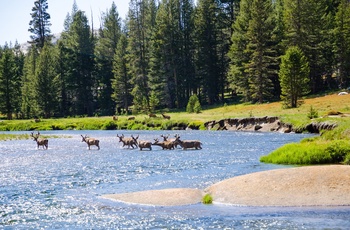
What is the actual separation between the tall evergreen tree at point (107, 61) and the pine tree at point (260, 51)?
40.0m

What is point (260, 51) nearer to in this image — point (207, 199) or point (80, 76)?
point (80, 76)

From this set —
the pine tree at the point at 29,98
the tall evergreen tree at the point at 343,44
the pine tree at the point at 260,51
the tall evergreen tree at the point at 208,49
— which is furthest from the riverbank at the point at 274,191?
the pine tree at the point at 29,98

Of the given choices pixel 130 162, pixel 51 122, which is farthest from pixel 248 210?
pixel 51 122

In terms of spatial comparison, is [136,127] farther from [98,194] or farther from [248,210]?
[248,210]

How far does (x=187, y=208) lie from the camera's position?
56.4 feet

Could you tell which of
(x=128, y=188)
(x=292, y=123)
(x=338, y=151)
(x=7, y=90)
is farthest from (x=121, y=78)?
(x=128, y=188)

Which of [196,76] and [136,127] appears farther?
[196,76]

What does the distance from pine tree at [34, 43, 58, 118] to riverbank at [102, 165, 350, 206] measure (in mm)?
83932

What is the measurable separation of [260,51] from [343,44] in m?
14.9

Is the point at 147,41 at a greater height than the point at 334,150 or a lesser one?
greater

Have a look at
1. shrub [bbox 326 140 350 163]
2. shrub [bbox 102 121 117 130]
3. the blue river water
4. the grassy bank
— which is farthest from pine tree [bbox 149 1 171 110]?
shrub [bbox 326 140 350 163]

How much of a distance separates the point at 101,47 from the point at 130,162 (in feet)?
315

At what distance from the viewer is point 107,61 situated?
A: 119250mm

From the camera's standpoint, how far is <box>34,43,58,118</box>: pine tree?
99.1m
